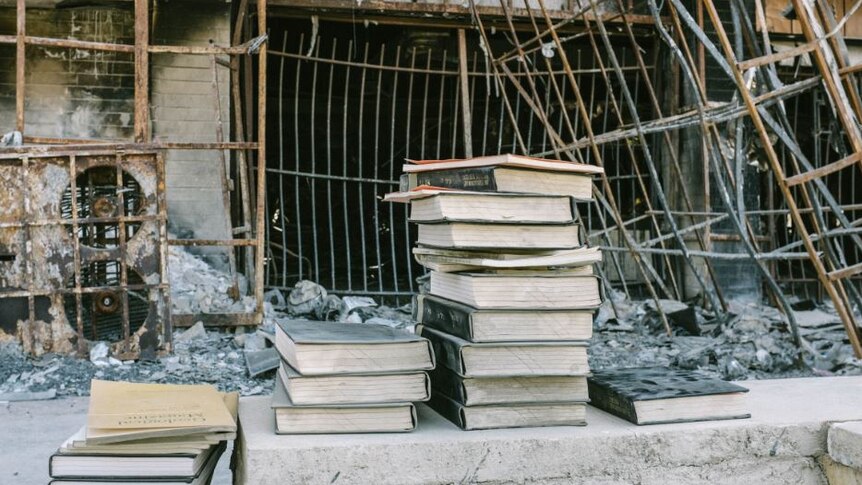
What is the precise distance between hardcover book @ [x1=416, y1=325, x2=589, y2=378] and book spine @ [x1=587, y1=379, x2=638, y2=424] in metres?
0.19

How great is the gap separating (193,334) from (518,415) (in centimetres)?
518

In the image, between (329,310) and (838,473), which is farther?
(329,310)

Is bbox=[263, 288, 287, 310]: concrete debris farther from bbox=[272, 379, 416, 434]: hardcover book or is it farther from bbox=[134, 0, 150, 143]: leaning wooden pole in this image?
bbox=[272, 379, 416, 434]: hardcover book

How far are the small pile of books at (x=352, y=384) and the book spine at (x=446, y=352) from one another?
2.6 inches

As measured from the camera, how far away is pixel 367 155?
12.3 meters

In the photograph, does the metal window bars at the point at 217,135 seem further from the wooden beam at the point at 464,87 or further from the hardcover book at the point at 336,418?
the hardcover book at the point at 336,418

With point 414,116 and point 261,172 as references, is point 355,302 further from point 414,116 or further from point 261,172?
point 414,116

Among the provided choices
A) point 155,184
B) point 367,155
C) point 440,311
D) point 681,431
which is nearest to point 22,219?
point 155,184

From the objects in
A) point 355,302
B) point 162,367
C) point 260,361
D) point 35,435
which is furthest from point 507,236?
point 355,302

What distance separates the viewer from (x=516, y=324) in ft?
7.88

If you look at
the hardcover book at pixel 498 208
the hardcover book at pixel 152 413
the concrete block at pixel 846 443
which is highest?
the hardcover book at pixel 498 208

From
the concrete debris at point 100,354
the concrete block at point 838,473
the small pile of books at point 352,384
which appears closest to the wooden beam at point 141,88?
the concrete debris at point 100,354

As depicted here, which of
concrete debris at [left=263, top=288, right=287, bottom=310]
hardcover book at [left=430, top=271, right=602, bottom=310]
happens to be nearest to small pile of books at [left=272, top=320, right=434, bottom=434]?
hardcover book at [left=430, top=271, right=602, bottom=310]

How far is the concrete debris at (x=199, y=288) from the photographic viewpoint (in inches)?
300
